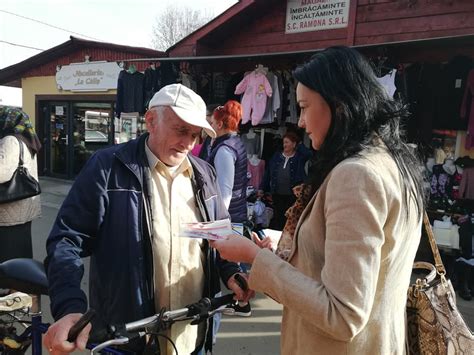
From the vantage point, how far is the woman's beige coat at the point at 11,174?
3250 millimetres

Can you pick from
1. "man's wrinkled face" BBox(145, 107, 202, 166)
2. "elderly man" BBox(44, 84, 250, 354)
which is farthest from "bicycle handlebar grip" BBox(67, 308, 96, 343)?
"man's wrinkled face" BBox(145, 107, 202, 166)

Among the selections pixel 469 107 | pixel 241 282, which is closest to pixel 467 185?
pixel 469 107

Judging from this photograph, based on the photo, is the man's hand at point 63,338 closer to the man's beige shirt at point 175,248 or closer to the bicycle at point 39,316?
the bicycle at point 39,316

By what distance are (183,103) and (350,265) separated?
1.06m

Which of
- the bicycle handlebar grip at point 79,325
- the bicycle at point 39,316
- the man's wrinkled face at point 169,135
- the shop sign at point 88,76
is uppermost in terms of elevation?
the shop sign at point 88,76

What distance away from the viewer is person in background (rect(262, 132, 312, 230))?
5.98 m

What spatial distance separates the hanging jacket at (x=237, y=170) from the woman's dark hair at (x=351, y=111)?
274cm

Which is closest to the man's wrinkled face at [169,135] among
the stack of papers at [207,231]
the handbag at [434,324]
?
the stack of papers at [207,231]

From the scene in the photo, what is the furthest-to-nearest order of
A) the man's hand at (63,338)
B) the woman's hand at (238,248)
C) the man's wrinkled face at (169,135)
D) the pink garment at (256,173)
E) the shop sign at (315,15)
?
the pink garment at (256,173) < the shop sign at (315,15) < the man's wrinkled face at (169,135) < the woman's hand at (238,248) < the man's hand at (63,338)

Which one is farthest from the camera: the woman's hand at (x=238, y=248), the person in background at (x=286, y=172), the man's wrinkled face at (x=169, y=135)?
the person in background at (x=286, y=172)

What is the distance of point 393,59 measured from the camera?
519 centimetres

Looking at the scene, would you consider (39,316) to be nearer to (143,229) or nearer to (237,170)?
(143,229)

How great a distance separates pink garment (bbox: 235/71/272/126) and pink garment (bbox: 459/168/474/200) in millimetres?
2780

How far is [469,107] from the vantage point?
491 cm
